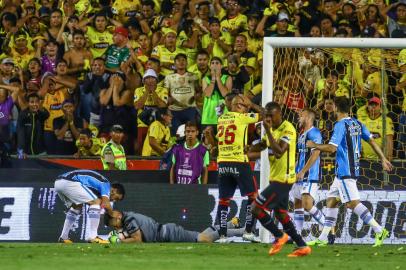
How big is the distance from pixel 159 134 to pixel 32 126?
7.89 feet

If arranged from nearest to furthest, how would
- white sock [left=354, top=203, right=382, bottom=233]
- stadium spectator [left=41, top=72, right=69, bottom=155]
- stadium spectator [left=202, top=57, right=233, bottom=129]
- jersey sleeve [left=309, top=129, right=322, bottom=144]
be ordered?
1. white sock [left=354, top=203, right=382, bottom=233]
2. jersey sleeve [left=309, top=129, right=322, bottom=144]
3. stadium spectator [left=202, top=57, right=233, bottom=129]
4. stadium spectator [left=41, top=72, right=69, bottom=155]

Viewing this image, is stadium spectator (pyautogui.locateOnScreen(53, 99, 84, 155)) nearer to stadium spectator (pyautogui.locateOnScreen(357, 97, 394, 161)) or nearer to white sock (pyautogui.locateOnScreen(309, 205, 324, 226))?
white sock (pyautogui.locateOnScreen(309, 205, 324, 226))

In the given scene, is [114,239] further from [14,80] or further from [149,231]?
[14,80]

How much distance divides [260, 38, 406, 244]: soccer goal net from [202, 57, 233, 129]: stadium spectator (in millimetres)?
1632

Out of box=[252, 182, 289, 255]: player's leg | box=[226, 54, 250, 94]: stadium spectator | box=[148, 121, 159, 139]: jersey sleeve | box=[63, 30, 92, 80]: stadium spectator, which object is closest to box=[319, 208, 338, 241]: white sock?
box=[252, 182, 289, 255]: player's leg

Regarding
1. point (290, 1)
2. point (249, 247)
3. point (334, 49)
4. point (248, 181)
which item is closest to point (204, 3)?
point (290, 1)

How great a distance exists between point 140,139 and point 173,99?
3.21ft

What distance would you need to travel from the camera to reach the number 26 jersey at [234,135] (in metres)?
19.2

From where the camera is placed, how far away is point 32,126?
74.4 feet

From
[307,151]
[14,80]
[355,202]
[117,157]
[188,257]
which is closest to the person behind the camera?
[188,257]

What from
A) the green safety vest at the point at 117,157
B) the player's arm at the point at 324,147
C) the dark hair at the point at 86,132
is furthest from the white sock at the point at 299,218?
the dark hair at the point at 86,132

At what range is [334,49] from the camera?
67.4ft

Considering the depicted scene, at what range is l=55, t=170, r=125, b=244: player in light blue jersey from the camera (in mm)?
19438

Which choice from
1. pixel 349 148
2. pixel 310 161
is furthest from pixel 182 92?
pixel 349 148
